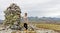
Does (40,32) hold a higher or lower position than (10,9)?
lower

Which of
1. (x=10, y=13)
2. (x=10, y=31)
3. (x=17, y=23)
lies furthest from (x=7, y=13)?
(x=10, y=31)

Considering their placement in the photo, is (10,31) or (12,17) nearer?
(10,31)

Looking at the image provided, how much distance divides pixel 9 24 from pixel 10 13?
2002 millimetres

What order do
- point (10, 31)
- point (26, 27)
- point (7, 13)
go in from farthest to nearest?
point (7, 13) < point (26, 27) < point (10, 31)

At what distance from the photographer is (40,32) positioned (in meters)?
39.6

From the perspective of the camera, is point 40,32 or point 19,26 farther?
point 19,26

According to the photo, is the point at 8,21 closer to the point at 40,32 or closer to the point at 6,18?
the point at 6,18

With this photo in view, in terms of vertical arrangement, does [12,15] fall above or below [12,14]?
below

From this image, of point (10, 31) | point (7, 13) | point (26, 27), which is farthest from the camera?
point (7, 13)

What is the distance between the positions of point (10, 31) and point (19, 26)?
3891 mm

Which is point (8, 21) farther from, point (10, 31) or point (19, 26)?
point (10, 31)

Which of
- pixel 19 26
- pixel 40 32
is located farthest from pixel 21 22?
pixel 40 32

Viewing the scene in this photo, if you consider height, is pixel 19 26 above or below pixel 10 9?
below

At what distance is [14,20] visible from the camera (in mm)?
43469
